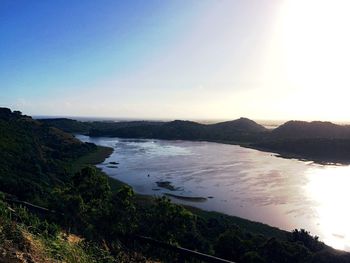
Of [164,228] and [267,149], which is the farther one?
[267,149]

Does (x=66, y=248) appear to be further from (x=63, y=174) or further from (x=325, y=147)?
(x=325, y=147)

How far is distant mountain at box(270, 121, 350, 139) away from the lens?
17500cm

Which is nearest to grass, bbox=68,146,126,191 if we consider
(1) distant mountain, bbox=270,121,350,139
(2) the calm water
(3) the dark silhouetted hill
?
(3) the dark silhouetted hill

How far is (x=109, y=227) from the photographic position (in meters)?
22.3

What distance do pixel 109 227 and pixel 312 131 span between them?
17651cm

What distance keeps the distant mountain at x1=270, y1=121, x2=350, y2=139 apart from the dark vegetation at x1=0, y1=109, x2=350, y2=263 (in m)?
133

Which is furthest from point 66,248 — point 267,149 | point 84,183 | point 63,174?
point 267,149

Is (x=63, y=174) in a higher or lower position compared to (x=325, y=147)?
lower

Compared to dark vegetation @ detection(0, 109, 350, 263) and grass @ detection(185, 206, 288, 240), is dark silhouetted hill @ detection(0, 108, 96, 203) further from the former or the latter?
grass @ detection(185, 206, 288, 240)

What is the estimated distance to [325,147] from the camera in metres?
131

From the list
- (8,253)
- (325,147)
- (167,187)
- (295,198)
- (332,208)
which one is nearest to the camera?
(8,253)

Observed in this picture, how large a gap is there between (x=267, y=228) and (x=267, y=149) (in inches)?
4289

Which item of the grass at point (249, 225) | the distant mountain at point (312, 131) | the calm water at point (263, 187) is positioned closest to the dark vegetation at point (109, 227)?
the grass at point (249, 225)

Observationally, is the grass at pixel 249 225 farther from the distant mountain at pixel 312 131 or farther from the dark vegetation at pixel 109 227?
the distant mountain at pixel 312 131
